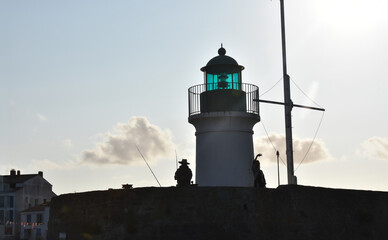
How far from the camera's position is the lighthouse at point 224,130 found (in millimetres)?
21031

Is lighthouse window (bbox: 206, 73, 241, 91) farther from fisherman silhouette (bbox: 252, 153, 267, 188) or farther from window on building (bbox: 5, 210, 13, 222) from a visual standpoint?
window on building (bbox: 5, 210, 13, 222)

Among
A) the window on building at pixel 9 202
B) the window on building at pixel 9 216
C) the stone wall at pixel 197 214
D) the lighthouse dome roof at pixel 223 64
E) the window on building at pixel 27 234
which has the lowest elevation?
the window on building at pixel 27 234

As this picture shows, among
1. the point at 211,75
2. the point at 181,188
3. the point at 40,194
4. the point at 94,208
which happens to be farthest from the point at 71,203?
the point at 40,194

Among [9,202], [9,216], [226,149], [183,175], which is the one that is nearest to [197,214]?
[183,175]

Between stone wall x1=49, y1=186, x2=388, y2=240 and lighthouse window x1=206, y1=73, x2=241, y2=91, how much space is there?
17.8 feet

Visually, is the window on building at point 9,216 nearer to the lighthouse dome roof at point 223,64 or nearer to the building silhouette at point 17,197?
the building silhouette at point 17,197

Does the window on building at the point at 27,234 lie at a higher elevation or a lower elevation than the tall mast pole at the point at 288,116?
lower

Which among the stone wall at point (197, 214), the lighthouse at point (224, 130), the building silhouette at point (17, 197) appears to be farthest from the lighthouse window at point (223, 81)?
the building silhouette at point (17, 197)

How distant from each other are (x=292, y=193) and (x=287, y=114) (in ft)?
15.4

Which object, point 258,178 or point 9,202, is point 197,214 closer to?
point 258,178

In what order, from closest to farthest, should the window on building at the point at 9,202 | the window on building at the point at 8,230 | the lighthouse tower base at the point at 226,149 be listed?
1. the lighthouse tower base at the point at 226,149
2. the window on building at the point at 8,230
3. the window on building at the point at 9,202

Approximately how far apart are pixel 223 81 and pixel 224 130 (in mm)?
1846

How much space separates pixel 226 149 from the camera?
21062 millimetres

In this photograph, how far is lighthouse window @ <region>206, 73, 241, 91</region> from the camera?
21766mm
